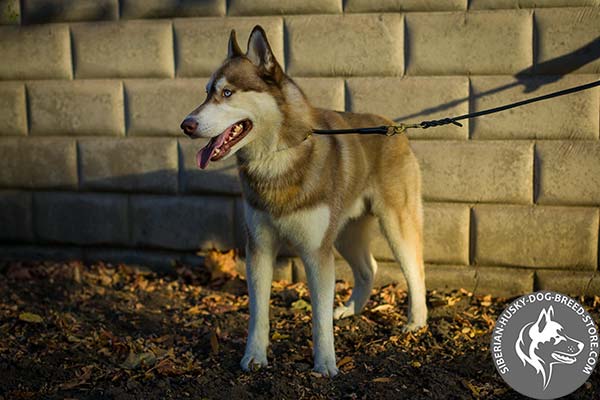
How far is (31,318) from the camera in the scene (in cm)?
446

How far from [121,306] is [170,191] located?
99 centimetres

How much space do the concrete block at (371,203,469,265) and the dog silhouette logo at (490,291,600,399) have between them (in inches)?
36.8

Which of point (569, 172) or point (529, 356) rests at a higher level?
point (569, 172)

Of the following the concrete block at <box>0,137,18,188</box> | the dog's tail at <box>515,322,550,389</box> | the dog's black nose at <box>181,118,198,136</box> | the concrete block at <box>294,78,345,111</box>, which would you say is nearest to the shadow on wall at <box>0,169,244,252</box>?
the concrete block at <box>0,137,18,188</box>

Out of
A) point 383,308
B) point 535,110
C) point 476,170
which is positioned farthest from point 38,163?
point 535,110

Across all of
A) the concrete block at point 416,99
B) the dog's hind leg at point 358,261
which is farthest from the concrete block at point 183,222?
the concrete block at point 416,99

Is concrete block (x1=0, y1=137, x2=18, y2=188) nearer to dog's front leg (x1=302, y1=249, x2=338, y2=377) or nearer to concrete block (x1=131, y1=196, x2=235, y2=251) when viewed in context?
concrete block (x1=131, y1=196, x2=235, y2=251)

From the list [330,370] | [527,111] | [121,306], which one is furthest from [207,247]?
[527,111]

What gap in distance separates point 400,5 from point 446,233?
5.17 feet

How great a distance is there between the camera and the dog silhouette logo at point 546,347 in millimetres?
3488

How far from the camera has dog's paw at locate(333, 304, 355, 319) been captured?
4.53m

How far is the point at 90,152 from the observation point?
5461 mm

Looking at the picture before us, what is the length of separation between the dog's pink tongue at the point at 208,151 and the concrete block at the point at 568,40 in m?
2.31

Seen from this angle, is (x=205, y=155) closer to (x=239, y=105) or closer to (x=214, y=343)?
(x=239, y=105)
